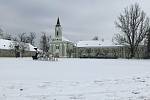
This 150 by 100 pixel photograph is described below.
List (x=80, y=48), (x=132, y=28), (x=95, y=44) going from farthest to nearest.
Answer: (x=80, y=48) → (x=95, y=44) → (x=132, y=28)

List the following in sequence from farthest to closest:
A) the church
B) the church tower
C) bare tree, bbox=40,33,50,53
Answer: the church tower → the church → bare tree, bbox=40,33,50,53

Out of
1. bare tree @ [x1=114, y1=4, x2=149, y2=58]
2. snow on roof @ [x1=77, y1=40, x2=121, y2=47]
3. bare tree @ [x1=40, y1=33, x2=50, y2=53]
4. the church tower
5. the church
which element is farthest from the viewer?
snow on roof @ [x1=77, y1=40, x2=121, y2=47]

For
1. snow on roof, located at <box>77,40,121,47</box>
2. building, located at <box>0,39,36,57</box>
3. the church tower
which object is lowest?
building, located at <box>0,39,36,57</box>

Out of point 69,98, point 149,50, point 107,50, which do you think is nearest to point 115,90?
point 69,98

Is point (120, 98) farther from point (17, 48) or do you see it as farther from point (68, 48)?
point (68, 48)

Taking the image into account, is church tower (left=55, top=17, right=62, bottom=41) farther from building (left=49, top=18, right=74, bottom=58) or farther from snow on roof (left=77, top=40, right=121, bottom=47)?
snow on roof (left=77, top=40, right=121, bottom=47)

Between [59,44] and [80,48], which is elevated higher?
[59,44]

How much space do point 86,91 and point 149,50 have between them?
59.9m

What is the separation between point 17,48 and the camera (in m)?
83.9

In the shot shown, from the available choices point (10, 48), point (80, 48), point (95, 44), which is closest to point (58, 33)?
point (80, 48)

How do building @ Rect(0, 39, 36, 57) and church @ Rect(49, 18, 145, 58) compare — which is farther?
church @ Rect(49, 18, 145, 58)

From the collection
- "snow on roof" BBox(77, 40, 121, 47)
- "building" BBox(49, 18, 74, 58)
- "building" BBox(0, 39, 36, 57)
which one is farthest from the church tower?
"building" BBox(0, 39, 36, 57)

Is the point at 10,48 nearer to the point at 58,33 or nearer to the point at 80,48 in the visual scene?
the point at 58,33

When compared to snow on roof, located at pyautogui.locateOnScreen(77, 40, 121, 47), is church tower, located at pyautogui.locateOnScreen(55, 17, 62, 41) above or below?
above
